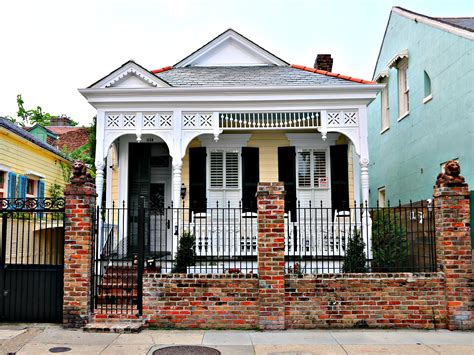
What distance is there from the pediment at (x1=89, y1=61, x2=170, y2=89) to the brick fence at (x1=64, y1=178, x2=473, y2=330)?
4535 mm

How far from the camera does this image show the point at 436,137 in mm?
12602

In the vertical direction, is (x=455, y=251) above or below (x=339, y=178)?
below

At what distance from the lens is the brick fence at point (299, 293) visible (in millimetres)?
8023

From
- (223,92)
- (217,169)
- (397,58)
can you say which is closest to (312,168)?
(217,169)

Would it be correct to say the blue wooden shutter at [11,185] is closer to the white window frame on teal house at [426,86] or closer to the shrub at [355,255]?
the shrub at [355,255]

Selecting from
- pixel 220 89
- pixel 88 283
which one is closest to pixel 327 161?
pixel 220 89

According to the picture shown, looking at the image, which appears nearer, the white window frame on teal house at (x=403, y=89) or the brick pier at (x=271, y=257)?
the brick pier at (x=271, y=257)

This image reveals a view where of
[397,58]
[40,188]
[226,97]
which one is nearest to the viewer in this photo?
[226,97]

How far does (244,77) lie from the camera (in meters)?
12.4

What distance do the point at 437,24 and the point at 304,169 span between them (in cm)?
518

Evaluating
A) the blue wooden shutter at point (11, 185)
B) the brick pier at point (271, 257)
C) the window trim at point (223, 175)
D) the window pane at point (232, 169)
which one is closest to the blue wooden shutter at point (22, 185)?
the blue wooden shutter at point (11, 185)

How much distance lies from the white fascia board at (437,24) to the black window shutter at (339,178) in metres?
3.75

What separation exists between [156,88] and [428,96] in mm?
7448

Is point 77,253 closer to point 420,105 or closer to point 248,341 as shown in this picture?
point 248,341
